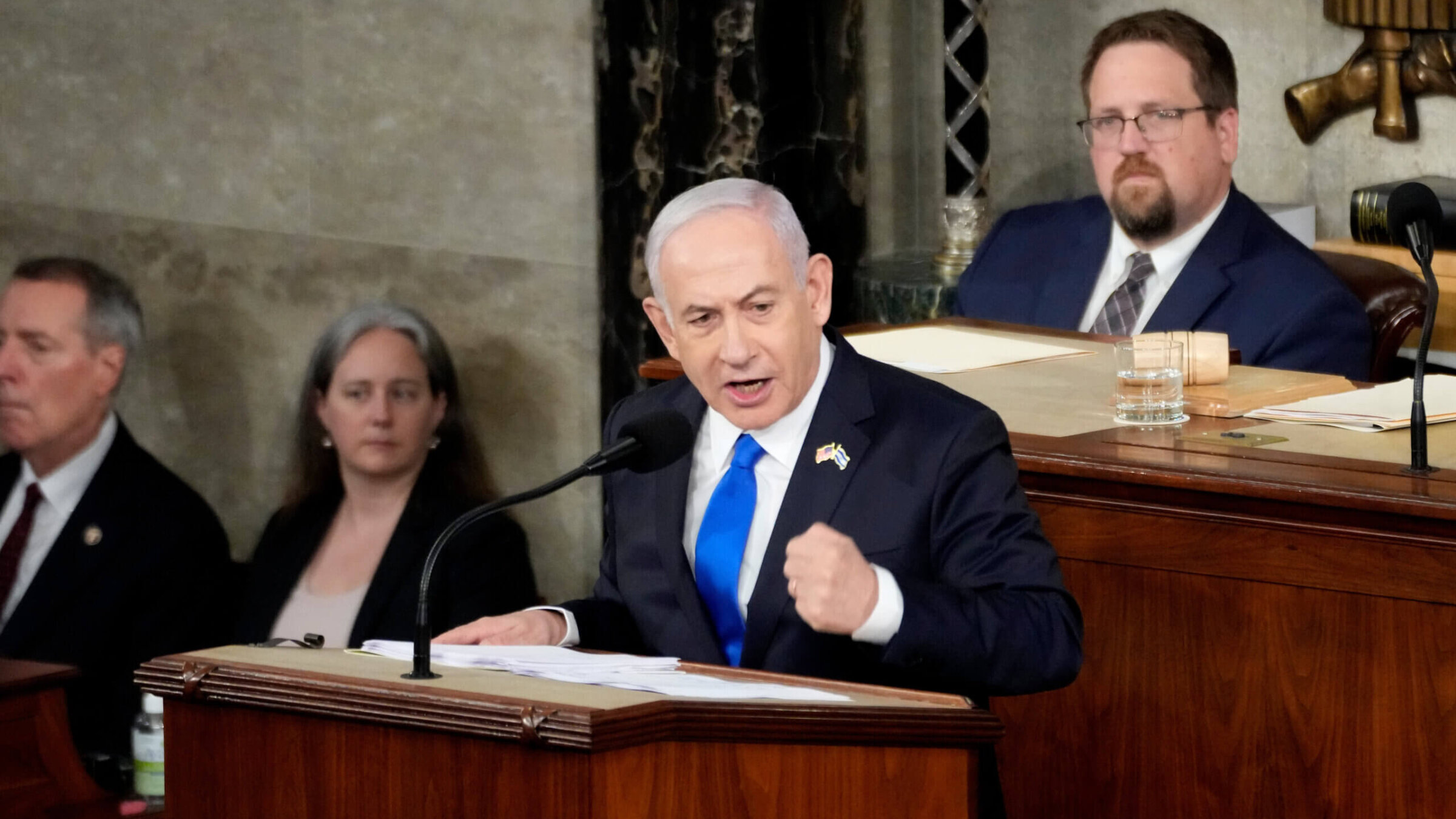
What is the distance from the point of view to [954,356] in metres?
3.55

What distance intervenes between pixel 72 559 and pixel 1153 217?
7.46 ft

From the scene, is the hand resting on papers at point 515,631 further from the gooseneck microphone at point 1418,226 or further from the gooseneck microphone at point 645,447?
the gooseneck microphone at point 1418,226

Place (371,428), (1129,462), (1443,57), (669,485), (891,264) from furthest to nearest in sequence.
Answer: (891,264) → (1443,57) → (371,428) → (1129,462) → (669,485)

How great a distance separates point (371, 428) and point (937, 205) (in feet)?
6.82

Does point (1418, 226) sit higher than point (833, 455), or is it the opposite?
point (1418, 226)

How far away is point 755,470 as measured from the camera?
97.0 inches

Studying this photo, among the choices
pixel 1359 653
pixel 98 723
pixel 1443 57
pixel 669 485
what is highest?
pixel 1443 57

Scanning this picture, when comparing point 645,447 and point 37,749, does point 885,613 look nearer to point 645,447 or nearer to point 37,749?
point 645,447

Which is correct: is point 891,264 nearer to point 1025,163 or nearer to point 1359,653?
point 1025,163

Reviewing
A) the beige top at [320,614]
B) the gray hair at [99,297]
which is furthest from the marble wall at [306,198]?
the beige top at [320,614]

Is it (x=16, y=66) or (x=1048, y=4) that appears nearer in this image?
(x=16, y=66)

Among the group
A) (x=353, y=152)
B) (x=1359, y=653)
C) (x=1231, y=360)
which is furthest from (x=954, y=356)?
(x=353, y=152)

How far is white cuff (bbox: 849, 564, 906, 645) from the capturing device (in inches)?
83.0

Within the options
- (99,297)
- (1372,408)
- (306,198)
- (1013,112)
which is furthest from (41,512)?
(1013,112)
